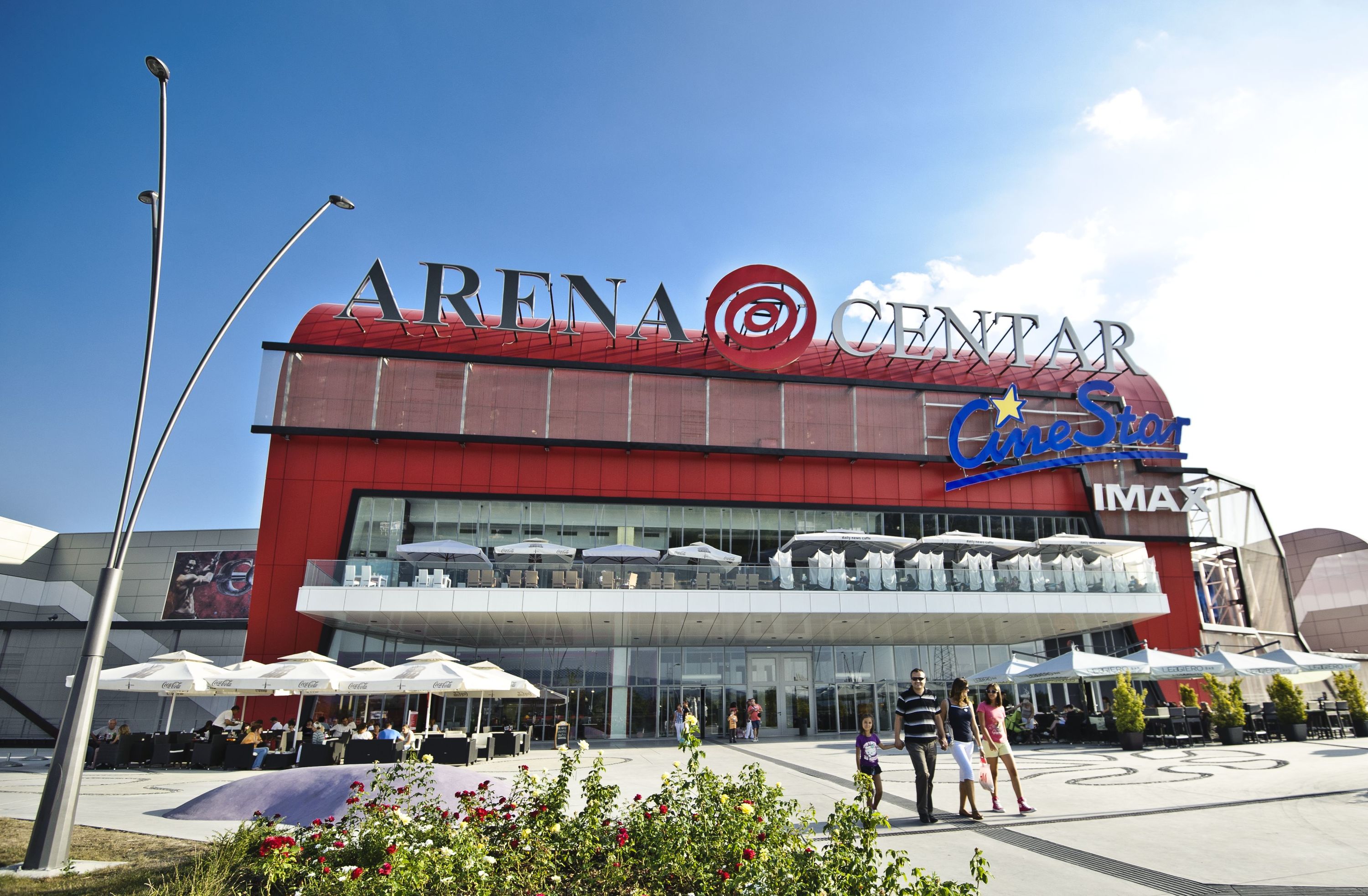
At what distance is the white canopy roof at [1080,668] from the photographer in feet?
70.3

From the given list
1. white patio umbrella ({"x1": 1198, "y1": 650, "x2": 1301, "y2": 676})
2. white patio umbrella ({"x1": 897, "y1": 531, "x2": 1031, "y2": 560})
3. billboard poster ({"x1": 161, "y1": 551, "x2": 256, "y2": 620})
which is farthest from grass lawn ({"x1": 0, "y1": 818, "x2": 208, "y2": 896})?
billboard poster ({"x1": 161, "y1": 551, "x2": 256, "y2": 620})

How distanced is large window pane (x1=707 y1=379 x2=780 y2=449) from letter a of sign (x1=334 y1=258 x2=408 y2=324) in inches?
490

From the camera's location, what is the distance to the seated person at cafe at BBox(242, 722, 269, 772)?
1902cm

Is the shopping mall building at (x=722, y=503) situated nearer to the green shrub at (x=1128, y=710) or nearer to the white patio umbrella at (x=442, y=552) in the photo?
the white patio umbrella at (x=442, y=552)

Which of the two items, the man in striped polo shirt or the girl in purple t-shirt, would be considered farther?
the girl in purple t-shirt

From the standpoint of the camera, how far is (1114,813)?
10.1m

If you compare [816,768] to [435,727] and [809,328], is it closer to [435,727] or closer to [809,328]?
[435,727]

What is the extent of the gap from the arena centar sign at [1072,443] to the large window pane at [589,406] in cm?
1370

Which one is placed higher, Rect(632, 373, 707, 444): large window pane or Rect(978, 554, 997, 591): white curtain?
Rect(632, 373, 707, 444): large window pane

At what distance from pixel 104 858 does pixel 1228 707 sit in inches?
962

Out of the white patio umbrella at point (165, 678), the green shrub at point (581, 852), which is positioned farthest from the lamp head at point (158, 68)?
the white patio umbrella at point (165, 678)

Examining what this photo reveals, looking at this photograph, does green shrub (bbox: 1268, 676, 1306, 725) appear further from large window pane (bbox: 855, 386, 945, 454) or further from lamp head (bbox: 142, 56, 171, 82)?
lamp head (bbox: 142, 56, 171, 82)

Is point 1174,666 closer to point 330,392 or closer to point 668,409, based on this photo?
point 668,409

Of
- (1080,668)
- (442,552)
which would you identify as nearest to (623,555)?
(442,552)
